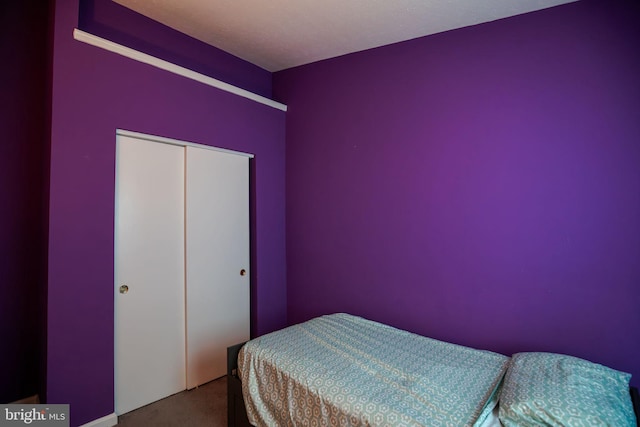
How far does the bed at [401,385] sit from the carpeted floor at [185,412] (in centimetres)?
32

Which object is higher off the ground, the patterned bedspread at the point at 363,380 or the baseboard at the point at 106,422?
the patterned bedspread at the point at 363,380

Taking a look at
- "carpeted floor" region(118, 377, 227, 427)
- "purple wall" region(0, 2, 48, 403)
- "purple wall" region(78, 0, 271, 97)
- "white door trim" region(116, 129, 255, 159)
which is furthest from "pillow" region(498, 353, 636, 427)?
"purple wall" region(78, 0, 271, 97)

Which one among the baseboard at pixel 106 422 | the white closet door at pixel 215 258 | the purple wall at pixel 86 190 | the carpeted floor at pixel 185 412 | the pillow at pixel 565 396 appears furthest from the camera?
the white closet door at pixel 215 258

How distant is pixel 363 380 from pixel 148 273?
5.66ft

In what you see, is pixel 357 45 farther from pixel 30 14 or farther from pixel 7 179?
pixel 7 179

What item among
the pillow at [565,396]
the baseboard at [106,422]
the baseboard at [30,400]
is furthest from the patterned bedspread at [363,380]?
the baseboard at [30,400]

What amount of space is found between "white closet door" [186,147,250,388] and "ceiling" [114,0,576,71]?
99cm

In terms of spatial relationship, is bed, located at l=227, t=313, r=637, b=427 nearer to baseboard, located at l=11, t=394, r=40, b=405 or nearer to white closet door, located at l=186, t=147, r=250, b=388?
white closet door, located at l=186, t=147, r=250, b=388

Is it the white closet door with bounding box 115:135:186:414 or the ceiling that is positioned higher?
the ceiling

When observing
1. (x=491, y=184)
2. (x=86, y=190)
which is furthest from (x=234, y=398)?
(x=491, y=184)

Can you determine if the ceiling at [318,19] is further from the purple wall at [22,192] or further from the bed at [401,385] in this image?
the bed at [401,385]

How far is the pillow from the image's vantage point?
1236 millimetres

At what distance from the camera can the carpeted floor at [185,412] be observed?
6.98 ft

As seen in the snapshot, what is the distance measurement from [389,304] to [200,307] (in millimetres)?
1598
